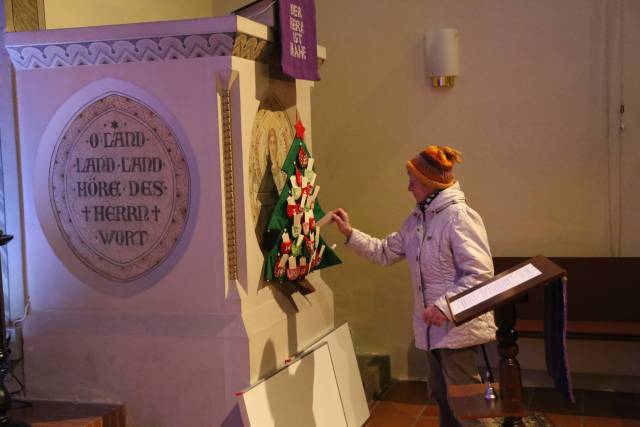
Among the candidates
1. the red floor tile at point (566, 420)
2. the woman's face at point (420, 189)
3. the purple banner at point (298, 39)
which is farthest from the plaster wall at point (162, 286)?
→ the red floor tile at point (566, 420)

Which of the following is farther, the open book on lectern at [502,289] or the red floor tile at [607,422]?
the red floor tile at [607,422]

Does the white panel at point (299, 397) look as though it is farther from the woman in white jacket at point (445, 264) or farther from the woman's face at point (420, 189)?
the woman's face at point (420, 189)

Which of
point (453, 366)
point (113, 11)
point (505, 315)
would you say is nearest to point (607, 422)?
point (453, 366)

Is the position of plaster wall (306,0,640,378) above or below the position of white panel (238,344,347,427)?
above

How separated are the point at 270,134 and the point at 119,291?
1058mm

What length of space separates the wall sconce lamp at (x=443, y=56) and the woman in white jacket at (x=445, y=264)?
1.97 metres

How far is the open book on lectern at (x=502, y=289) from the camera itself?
9.29 ft

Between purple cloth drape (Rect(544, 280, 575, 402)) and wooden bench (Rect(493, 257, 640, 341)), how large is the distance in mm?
2268

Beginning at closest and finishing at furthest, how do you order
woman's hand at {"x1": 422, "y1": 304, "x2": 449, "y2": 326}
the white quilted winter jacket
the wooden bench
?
woman's hand at {"x1": 422, "y1": 304, "x2": 449, "y2": 326} < the white quilted winter jacket < the wooden bench

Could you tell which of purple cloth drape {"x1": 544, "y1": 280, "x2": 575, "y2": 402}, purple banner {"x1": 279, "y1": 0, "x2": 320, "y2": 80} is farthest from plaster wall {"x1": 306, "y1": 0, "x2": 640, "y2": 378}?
purple cloth drape {"x1": 544, "y1": 280, "x2": 575, "y2": 402}

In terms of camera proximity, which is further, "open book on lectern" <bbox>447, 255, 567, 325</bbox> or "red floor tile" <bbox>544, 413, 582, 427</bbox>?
"red floor tile" <bbox>544, 413, 582, 427</bbox>

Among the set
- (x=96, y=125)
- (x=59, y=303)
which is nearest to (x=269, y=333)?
(x=59, y=303)

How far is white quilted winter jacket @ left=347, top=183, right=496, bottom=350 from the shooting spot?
352 centimetres

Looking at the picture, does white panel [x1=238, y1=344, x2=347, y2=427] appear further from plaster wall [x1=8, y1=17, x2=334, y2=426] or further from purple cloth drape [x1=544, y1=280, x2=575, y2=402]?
purple cloth drape [x1=544, y1=280, x2=575, y2=402]
